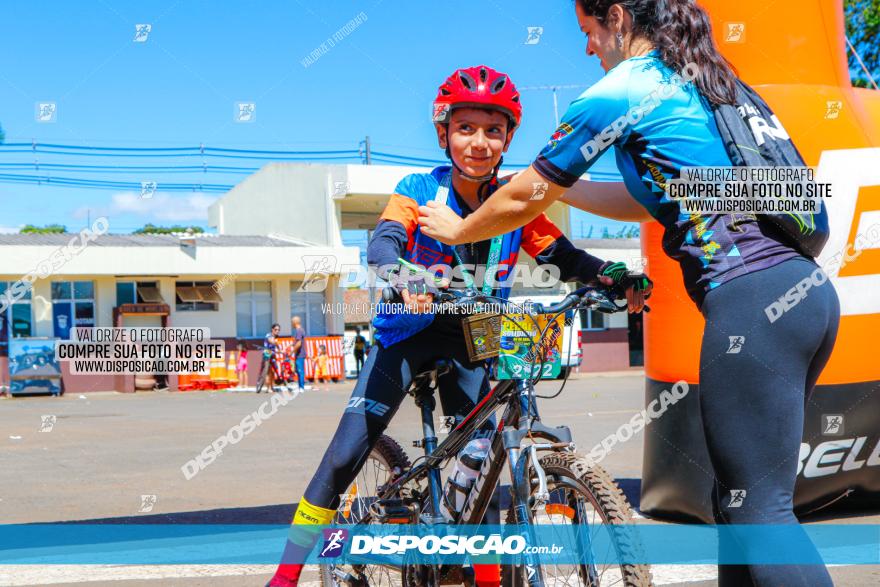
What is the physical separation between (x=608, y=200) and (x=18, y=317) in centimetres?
2788

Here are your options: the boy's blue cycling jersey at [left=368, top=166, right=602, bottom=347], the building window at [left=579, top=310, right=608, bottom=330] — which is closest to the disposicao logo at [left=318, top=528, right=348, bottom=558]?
the boy's blue cycling jersey at [left=368, top=166, right=602, bottom=347]

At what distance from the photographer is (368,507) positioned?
3691 millimetres

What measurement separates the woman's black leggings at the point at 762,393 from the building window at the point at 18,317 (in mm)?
28166

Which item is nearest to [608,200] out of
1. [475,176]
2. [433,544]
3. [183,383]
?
[475,176]

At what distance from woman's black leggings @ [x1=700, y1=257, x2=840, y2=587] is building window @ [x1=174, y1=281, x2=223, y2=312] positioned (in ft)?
97.8

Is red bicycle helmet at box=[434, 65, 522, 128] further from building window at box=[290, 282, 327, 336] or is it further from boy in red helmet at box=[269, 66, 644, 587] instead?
building window at box=[290, 282, 327, 336]

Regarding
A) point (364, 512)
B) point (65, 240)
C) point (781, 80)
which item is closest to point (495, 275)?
point (364, 512)

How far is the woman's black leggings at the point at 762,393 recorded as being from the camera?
2252mm

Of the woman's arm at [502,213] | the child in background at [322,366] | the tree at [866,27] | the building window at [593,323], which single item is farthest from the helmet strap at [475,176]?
the building window at [593,323]

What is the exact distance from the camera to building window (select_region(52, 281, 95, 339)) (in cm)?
2841

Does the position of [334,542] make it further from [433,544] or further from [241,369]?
[241,369]

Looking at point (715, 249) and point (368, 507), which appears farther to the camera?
point (368, 507)

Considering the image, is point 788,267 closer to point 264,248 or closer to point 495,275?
point 495,275

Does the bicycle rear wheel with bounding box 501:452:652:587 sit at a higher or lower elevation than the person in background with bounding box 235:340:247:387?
higher
